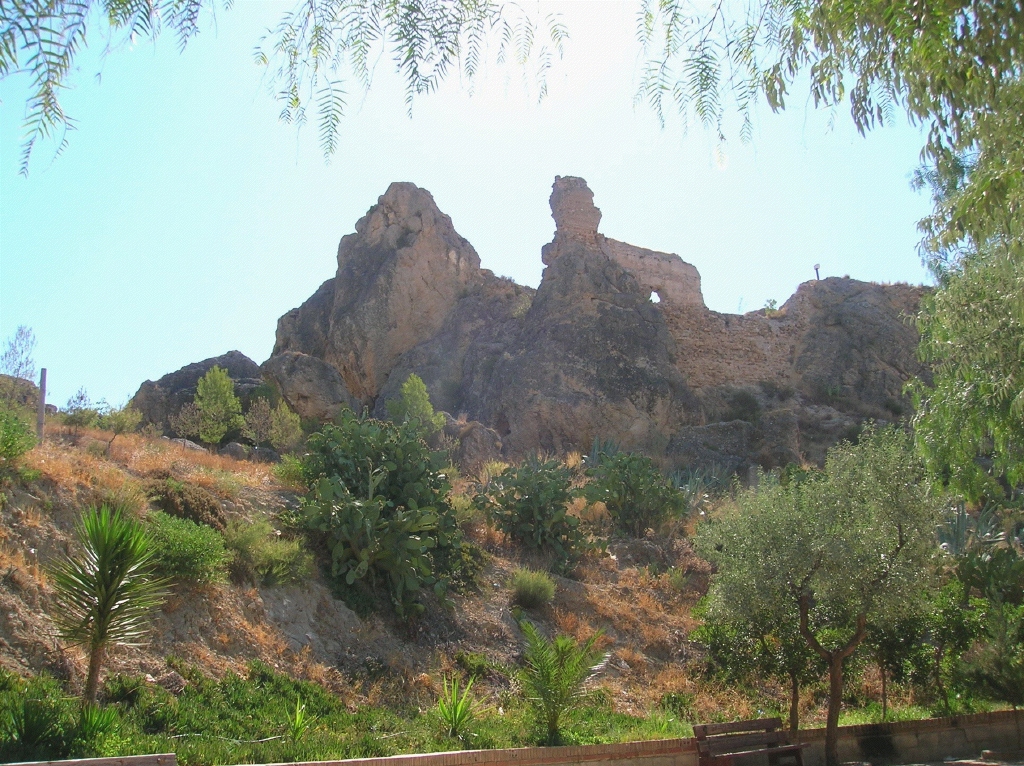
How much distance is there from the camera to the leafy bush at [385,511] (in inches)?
456

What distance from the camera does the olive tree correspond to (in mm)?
9328

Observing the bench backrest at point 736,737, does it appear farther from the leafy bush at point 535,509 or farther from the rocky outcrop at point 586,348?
the rocky outcrop at point 586,348

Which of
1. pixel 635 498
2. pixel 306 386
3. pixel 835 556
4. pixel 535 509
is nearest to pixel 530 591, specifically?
pixel 535 509

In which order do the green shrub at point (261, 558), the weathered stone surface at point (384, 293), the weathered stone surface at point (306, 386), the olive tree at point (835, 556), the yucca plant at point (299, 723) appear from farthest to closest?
the weathered stone surface at point (384, 293)
the weathered stone surface at point (306, 386)
the green shrub at point (261, 558)
the olive tree at point (835, 556)
the yucca plant at point (299, 723)

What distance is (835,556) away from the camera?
9.26 m

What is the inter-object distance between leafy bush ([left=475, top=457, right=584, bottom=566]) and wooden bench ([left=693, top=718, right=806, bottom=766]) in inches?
234

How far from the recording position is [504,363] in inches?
1126

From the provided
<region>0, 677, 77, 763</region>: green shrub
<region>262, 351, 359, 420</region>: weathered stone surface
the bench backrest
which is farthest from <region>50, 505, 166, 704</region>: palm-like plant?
<region>262, 351, 359, 420</region>: weathered stone surface

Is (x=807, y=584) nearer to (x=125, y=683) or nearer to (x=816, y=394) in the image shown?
(x=125, y=683)

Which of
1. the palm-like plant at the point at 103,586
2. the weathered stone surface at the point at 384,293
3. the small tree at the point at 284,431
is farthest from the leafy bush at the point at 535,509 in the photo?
the weathered stone surface at the point at 384,293

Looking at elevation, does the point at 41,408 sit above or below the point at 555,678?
above

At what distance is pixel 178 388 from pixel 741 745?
23.5 metres

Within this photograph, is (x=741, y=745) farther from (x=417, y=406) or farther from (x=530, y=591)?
(x=417, y=406)

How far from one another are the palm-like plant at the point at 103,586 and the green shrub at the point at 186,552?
1945 mm
